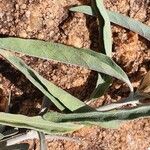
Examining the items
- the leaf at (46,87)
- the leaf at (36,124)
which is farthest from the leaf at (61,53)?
the leaf at (36,124)

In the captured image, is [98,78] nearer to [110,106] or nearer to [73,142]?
[110,106]

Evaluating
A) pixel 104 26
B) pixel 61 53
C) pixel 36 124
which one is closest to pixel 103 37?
pixel 104 26

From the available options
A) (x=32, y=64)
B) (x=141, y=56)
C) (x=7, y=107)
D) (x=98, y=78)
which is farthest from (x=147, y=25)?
(x=7, y=107)

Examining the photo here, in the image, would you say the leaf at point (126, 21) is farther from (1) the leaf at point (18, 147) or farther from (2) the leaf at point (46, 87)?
(1) the leaf at point (18, 147)

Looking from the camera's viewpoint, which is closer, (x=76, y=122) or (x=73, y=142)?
(x=76, y=122)

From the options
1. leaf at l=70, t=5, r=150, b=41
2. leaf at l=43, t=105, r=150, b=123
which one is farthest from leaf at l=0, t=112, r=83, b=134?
leaf at l=70, t=5, r=150, b=41

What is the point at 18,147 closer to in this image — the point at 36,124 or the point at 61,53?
the point at 36,124

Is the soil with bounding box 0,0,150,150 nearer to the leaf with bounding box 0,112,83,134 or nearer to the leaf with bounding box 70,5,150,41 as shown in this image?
the leaf with bounding box 70,5,150,41
